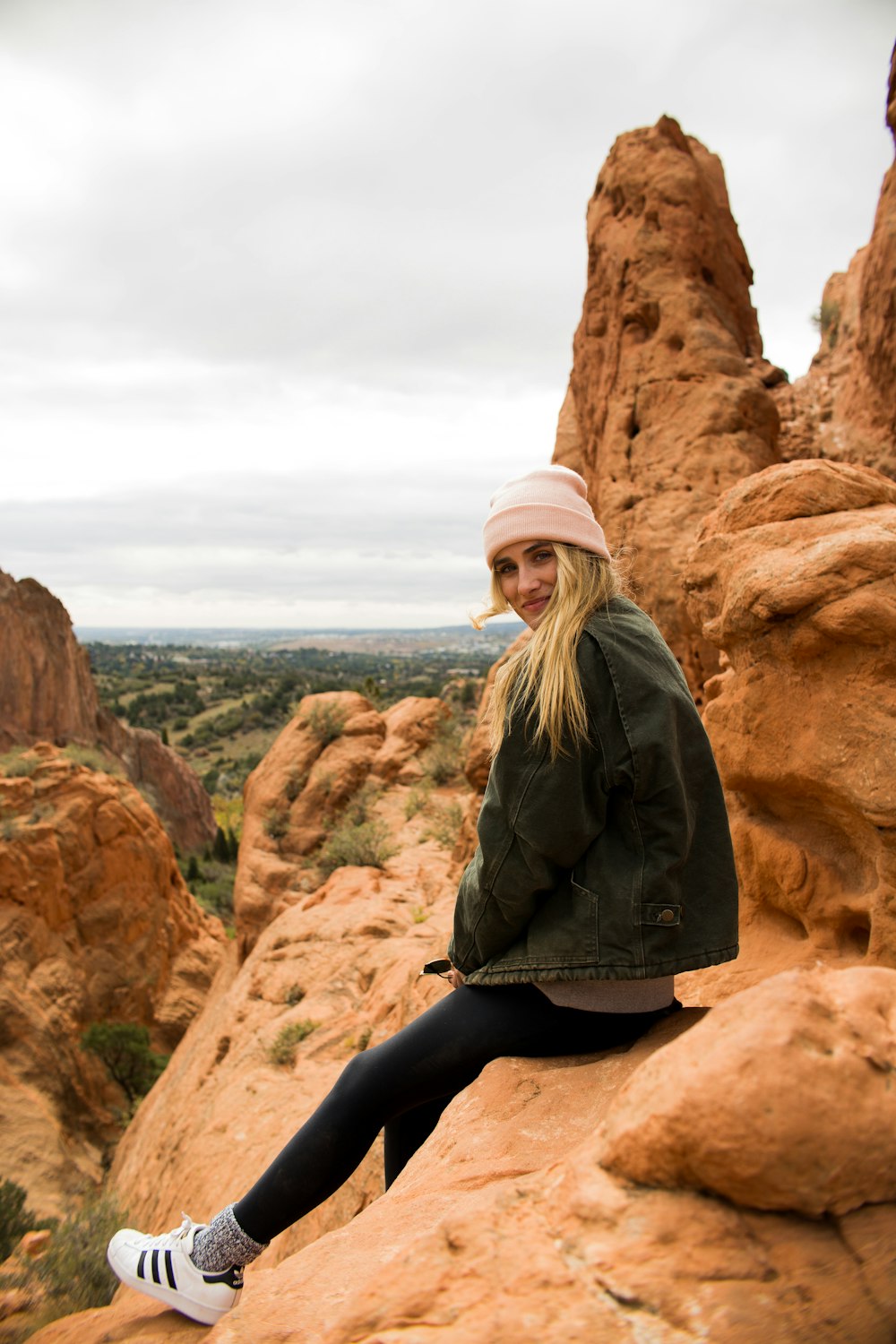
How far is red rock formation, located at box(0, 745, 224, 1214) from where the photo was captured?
10.2 m

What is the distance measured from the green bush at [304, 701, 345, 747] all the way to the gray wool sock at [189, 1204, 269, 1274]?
12.0 meters

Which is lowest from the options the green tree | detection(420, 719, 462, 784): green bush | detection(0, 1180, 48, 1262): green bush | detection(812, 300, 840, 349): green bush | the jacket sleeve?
the green tree

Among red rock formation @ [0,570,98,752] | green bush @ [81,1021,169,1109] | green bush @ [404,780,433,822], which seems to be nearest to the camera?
green bush @ [81,1021,169,1109]

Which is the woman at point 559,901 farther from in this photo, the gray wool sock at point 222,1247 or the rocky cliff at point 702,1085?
the rocky cliff at point 702,1085

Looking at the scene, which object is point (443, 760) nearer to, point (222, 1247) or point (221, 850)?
point (222, 1247)

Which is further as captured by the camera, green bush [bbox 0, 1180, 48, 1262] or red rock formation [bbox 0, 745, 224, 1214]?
red rock formation [bbox 0, 745, 224, 1214]

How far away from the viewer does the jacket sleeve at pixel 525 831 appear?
2.21 meters

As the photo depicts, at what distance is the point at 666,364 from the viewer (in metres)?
9.59

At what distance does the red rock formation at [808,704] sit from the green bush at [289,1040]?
4.37 m

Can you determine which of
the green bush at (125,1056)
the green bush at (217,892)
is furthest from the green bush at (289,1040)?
the green bush at (217,892)

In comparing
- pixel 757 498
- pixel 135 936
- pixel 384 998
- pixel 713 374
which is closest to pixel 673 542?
pixel 713 374

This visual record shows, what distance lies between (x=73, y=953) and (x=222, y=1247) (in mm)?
12479

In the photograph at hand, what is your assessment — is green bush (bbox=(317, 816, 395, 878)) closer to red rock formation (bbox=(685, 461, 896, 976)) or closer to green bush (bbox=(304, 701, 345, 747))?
green bush (bbox=(304, 701, 345, 747))

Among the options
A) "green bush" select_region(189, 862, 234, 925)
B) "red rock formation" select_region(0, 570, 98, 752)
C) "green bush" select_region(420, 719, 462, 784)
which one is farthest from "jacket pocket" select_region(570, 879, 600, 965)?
"red rock formation" select_region(0, 570, 98, 752)
